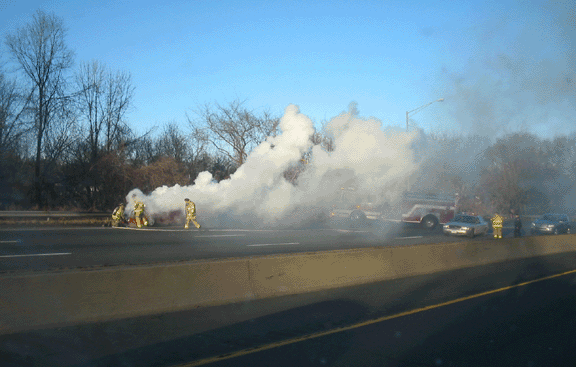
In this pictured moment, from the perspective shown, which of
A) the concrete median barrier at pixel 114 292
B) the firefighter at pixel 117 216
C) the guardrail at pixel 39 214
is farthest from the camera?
the firefighter at pixel 117 216

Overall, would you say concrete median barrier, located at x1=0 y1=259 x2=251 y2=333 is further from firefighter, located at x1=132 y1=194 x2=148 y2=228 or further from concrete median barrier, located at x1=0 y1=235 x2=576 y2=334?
firefighter, located at x1=132 y1=194 x2=148 y2=228

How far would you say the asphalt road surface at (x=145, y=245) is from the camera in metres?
12.7

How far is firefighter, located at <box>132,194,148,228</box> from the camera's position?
2417 centimetres

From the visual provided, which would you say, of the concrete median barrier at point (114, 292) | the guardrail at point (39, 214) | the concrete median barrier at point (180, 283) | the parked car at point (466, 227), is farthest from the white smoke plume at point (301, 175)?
the concrete median barrier at point (114, 292)

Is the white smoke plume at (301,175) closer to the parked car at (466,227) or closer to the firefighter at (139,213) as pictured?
the firefighter at (139,213)

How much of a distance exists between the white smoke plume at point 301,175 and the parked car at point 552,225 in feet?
49.6

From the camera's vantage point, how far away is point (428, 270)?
1267cm

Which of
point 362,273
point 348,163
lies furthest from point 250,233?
point 362,273

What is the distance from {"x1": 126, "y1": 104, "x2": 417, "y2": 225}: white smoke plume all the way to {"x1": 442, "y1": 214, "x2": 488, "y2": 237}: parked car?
14.1 ft

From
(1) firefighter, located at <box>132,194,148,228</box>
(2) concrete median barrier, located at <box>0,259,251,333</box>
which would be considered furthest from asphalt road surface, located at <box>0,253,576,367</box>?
(1) firefighter, located at <box>132,194,148,228</box>

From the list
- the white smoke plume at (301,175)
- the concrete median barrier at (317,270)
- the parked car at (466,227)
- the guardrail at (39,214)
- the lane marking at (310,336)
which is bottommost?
the lane marking at (310,336)

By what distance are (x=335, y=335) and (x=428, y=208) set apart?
2489 cm

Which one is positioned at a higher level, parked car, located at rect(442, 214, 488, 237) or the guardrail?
the guardrail

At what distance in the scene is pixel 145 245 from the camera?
1673cm
